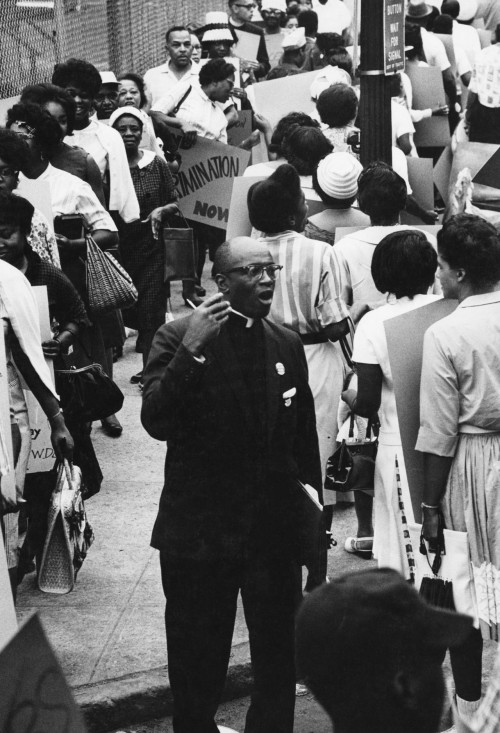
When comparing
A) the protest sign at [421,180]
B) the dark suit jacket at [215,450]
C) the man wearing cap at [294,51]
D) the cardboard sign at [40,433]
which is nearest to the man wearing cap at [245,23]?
the man wearing cap at [294,51]

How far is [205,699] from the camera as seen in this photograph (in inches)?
164

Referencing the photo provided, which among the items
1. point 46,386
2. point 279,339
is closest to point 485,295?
point 279,339

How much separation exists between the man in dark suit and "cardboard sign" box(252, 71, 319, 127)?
6.45m

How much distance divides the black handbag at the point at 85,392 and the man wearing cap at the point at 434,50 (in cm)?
747

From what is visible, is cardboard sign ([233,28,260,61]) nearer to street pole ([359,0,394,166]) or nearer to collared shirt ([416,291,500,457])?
street pole ([359,0,394,166])

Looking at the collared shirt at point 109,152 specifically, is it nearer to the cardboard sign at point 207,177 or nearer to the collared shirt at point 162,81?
the cardboard sign at point 207,177

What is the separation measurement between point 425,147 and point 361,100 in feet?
14.0

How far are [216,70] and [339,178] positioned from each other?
4.19m

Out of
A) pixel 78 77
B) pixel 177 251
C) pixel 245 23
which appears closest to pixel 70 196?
pixel 78 77

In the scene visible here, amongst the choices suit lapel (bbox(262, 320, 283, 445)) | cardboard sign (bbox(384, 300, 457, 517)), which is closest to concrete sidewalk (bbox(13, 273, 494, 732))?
cardboard sign (bbox(384, 300, 457, 517))

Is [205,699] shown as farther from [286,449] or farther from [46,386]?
[46,386]

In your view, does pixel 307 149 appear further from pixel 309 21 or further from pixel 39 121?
pixel 309 21

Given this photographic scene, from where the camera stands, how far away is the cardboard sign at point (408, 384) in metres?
4.49

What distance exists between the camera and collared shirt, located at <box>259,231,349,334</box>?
219 inches
